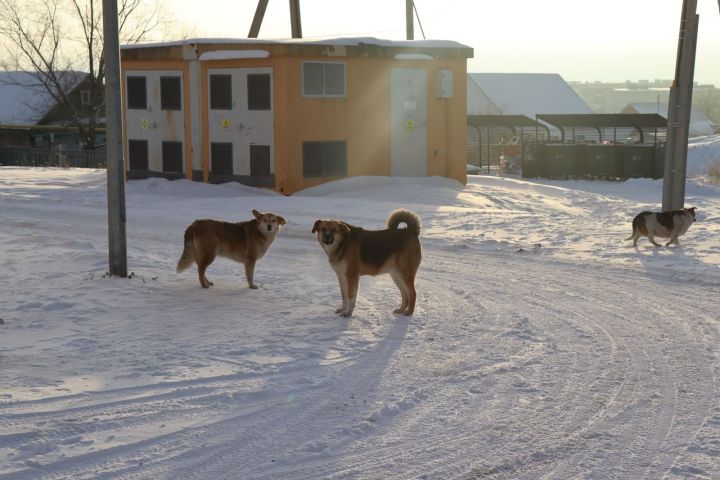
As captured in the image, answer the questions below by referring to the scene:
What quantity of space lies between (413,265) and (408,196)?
13263 mm

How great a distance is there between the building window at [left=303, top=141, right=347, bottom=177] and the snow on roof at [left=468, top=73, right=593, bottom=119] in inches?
2017

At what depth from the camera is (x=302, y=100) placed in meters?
24.3

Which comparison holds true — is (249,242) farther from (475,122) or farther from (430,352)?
(475,122)

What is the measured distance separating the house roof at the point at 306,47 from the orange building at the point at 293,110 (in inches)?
1.1

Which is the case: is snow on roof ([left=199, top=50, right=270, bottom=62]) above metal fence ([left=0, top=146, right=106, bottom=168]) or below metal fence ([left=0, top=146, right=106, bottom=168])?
above

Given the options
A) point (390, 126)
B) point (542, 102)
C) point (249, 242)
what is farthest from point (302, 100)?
point (542, 102)

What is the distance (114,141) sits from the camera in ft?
38.7

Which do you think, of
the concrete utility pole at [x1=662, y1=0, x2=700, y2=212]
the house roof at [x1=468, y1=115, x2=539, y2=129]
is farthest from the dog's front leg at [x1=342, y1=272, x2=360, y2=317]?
the house roof at [x1=468, y1=115, x2=539, y2=129]

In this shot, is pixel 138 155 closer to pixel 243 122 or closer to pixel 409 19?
pixel 243 122

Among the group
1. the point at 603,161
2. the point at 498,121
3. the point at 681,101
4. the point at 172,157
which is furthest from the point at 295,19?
the point at 681,101

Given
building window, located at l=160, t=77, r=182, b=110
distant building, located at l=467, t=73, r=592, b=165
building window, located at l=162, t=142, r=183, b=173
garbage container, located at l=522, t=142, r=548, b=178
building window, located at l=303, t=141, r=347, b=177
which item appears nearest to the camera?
building window, located at l=303, t=141, r=347, b=177

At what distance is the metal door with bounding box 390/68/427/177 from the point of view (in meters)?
25.9

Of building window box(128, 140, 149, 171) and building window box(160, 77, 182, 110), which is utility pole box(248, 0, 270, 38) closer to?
building window box(160, 77, 182, 110)

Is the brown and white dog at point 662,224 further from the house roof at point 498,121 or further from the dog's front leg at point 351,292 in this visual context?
the house roof at point 498,121
